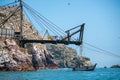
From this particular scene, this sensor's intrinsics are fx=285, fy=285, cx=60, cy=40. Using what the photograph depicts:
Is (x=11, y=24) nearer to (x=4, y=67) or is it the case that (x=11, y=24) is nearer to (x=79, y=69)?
(x=79, y=69)

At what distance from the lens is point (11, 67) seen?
3831 inches

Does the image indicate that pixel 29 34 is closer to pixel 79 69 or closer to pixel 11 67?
pixel 79 69

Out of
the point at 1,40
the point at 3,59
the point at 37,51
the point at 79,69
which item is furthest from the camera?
the point at 37,51

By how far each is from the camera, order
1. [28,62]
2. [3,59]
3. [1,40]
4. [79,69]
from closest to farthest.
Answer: [3,59] → [1,40] → [28,62] → [79,69]

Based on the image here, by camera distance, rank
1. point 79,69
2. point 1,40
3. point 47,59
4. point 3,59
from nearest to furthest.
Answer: point 3,59, point 1,40, point 79,69, point 47,59

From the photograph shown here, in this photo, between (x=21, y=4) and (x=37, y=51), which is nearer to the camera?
(x=21, y=4)

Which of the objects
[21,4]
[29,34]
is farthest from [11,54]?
[29,34]

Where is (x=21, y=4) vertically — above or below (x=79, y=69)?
above

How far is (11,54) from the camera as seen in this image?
98875mm

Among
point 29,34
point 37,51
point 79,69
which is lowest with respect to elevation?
point 79,69

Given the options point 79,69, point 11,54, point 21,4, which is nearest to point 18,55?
point 11,54

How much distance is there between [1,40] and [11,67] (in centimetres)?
1026

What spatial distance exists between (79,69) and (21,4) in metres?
46.7

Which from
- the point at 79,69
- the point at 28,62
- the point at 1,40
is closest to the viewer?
the point at 1,40
